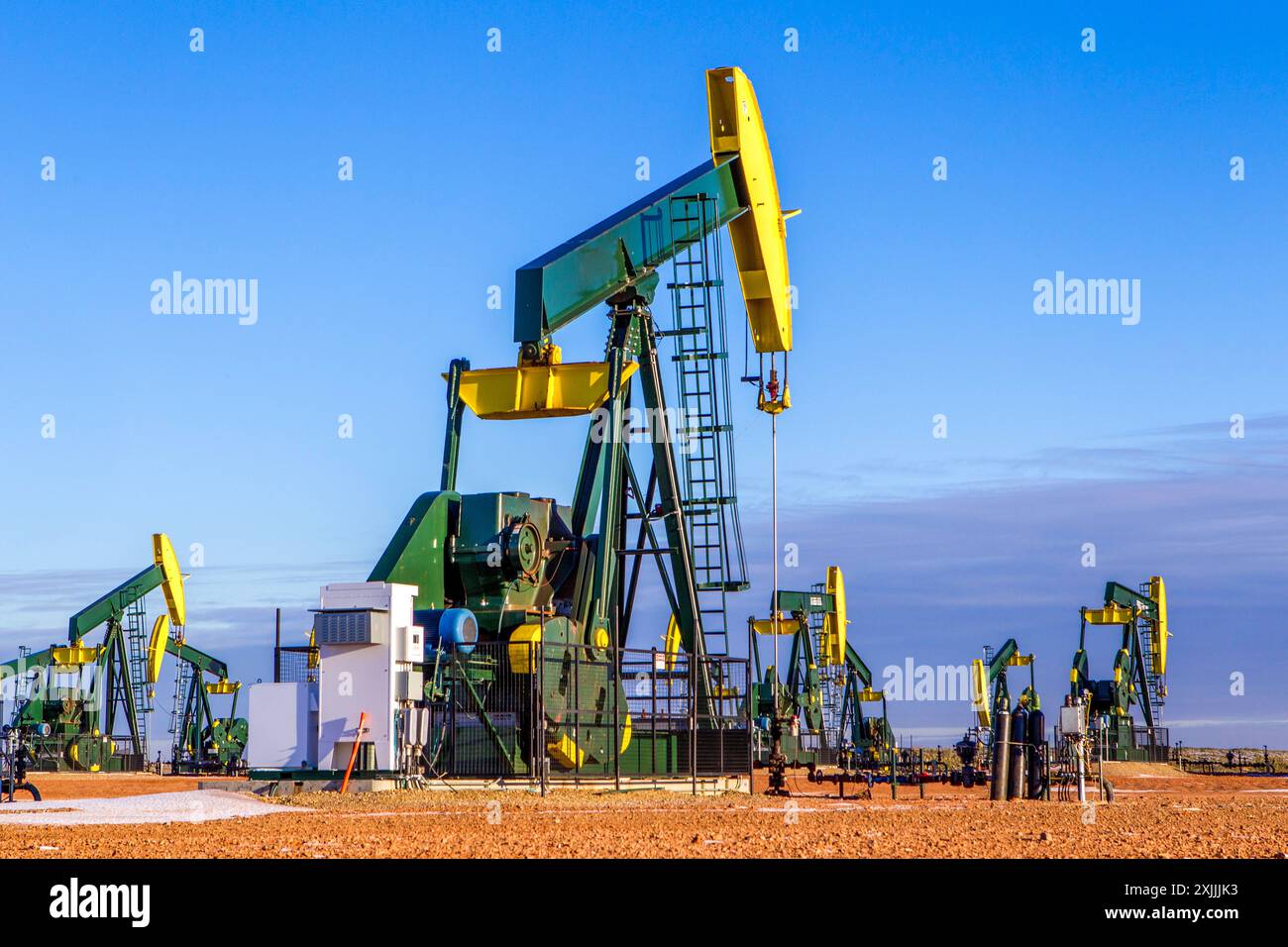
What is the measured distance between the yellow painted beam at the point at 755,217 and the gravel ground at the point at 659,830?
922 cm

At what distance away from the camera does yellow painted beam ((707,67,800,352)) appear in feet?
75.6

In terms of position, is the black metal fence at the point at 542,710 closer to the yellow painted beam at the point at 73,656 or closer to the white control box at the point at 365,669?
the white control box at the point at 365,669

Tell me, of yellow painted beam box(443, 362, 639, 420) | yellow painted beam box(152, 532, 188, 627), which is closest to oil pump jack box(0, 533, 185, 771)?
yellow painted beam box(152, 532, 188, 627)

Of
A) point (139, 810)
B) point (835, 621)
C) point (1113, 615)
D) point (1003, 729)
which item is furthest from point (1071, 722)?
point (1113, 615)

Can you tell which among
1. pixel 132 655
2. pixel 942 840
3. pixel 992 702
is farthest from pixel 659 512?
pixel 992 702

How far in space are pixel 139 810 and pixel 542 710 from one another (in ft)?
14.3

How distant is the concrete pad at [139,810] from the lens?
1473cm

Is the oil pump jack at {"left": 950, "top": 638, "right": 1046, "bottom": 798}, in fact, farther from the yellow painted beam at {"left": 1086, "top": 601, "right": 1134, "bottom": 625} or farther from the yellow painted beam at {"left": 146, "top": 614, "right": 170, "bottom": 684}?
the yellow painted beam at {"left": 146, "top": 614, "right": 170, "bottom": 684}

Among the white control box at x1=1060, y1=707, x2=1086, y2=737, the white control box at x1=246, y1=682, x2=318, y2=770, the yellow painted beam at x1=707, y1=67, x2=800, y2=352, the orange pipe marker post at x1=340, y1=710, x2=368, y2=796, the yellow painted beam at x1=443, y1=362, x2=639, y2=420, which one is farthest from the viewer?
the yellow painted beam at x1=707, y1=67, x2=800, y2=352

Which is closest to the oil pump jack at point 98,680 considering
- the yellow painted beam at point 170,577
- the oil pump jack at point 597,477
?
the yellow painted beam at point 170,577

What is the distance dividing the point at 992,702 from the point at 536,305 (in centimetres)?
3816

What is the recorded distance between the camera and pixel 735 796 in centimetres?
2006

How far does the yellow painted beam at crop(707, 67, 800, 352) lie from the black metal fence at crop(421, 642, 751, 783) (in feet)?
22.2
